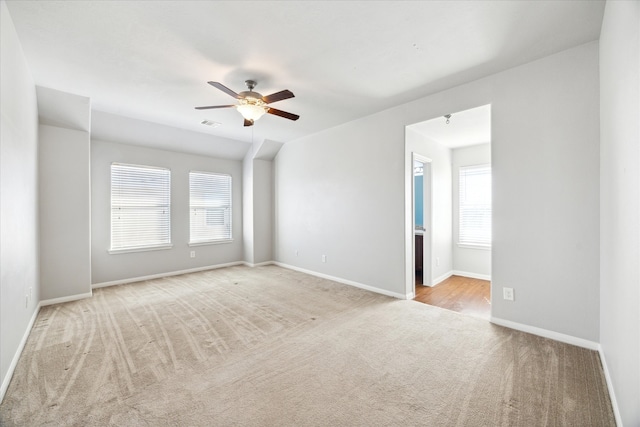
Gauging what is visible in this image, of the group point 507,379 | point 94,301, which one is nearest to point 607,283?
point 507,379

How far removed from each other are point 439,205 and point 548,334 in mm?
2597

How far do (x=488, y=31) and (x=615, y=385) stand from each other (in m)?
2.70

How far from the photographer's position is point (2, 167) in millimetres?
1979

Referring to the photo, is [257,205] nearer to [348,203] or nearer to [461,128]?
[348,203]

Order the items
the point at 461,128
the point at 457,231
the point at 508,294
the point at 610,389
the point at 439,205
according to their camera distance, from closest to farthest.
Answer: the point at 610,389 < the point at 508,294 < the point at 461,128 < the point at 439,205 < the point at 457,231

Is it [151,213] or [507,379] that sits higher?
[151,213]

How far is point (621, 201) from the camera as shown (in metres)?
1.64

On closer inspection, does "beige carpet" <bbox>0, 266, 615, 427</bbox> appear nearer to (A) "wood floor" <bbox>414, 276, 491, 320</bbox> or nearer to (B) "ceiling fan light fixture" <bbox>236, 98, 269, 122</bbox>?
(A) "wood floor" <bbox>414, 276, 491, 320</bbox>

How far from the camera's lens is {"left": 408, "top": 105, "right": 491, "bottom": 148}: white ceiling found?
3428mm

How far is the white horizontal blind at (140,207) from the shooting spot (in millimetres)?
4754

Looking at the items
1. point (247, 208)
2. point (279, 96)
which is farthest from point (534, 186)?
point (247, 208)

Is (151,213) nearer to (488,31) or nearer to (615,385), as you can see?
(488,31)

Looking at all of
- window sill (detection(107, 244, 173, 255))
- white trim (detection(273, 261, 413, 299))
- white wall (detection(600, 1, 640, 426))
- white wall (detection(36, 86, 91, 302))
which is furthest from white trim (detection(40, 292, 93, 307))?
white wall (detection(600, 1, 640, 426))

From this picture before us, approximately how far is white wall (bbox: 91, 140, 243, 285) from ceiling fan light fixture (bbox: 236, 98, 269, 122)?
9.98 ft
